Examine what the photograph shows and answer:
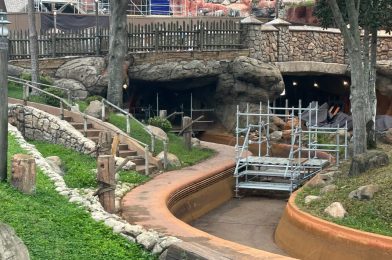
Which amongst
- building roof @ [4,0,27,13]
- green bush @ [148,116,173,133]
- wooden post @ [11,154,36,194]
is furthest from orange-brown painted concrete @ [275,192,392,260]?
building roof @ [4,0,27,13]

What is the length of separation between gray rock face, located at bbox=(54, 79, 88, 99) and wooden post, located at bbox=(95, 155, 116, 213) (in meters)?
13.1

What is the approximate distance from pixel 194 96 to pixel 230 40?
11.4 feet

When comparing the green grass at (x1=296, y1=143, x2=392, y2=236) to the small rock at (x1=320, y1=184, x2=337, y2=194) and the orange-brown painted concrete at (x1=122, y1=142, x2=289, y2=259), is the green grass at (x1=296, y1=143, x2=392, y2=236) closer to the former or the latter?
the small rock at (x1=320, y1=184, x2=337, y2=194)

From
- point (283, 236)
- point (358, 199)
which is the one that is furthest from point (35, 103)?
point (358, 199)

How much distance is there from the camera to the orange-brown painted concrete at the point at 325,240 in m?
12.0

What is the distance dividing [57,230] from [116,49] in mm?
15585

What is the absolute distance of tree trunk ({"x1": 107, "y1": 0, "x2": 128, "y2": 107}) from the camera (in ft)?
81.4

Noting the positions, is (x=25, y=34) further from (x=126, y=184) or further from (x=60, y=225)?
(x=60, y=225)

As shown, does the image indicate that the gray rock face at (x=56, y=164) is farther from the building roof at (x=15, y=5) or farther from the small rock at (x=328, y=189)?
the building roof at (x=15, y=5)

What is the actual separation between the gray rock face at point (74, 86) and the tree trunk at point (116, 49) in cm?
147

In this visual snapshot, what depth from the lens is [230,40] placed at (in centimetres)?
3116

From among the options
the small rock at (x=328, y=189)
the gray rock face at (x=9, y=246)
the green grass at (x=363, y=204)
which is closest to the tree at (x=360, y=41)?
the green grass at (x=363, y=204)

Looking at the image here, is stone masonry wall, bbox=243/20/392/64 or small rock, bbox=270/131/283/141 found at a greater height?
stone masonry wall, bbox=243/20/392/64

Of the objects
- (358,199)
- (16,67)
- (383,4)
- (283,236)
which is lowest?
(283,236)
